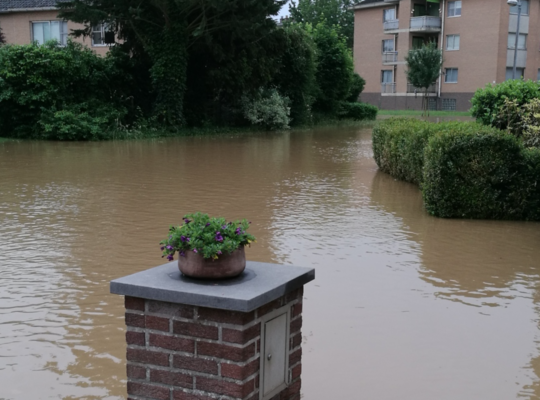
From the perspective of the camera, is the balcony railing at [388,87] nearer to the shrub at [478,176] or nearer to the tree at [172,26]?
the tree at [172,26]

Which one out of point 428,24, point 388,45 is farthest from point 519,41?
point 388,45

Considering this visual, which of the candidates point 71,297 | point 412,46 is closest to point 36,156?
point 71,297

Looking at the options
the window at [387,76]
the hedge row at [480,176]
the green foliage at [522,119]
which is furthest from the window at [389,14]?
the hedge row at [480,176]

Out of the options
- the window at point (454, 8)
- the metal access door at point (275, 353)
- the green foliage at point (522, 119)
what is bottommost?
the metal access door at point (275, 353)

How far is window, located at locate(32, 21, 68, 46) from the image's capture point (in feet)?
121

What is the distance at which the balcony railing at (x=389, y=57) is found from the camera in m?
55.0

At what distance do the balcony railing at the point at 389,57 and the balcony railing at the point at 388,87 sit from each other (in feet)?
6.18

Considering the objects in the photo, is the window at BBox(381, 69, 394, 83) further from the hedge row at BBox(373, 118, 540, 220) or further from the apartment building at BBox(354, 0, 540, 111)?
the hedge row at BBox(373, 118, 540, 220)

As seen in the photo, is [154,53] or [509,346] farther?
[154,53]

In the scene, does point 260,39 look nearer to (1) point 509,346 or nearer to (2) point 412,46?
(1) point 509,346

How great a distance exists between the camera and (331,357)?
197 inches

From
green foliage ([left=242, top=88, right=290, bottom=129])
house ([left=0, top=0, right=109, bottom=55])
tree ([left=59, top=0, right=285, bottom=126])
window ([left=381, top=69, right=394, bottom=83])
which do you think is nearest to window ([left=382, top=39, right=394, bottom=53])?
window ([left=381, top=69, right=394, bottom=83])

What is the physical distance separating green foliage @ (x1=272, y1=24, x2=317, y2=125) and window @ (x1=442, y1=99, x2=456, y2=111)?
20.3 meters

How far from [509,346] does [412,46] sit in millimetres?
51297
